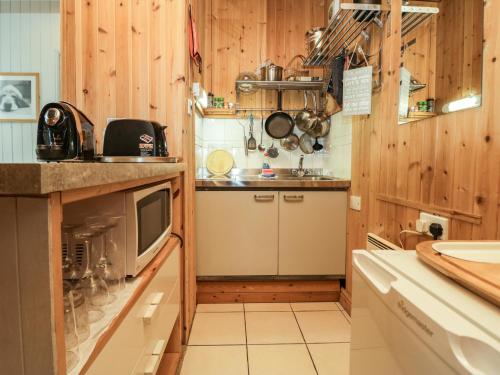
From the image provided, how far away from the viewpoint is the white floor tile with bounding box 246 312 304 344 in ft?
5.70

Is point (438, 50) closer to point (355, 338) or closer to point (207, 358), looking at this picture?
point (355, 338)

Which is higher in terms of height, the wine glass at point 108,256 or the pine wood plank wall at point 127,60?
the pine wood plank wall at point 127,60

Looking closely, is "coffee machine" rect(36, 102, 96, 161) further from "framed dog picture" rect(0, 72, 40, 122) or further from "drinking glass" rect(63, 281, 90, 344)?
"framed dog picture" rect(0, 72, 40, 122)

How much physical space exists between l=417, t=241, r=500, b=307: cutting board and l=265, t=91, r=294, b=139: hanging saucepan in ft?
6.79

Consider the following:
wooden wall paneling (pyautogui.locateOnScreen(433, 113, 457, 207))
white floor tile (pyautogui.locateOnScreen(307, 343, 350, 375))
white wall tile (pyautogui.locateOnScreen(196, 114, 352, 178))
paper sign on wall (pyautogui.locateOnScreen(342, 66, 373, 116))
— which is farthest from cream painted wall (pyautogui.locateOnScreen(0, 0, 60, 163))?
wooden wall paneling (pyautogui.locateOnScreen(433, 113, 457, 207))

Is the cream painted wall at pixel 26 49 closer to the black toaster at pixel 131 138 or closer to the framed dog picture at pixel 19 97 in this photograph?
the framed dog picture at pixel 19 97

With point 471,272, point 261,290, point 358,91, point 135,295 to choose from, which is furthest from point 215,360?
point 358,91

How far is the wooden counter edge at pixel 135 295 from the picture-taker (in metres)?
0.57

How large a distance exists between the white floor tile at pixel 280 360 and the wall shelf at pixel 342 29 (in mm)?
1916

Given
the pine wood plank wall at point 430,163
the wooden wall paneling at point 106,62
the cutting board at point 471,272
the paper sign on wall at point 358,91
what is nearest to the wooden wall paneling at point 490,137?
the pine wood plank wall at point 430,163

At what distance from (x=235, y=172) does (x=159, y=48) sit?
1.40 meters

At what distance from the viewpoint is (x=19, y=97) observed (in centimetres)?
249

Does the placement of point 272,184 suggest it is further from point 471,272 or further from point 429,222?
point 471,272

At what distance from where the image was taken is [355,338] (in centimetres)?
83
